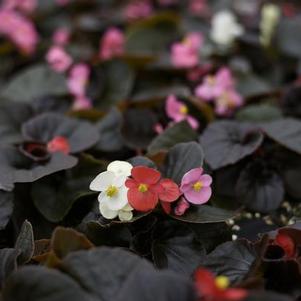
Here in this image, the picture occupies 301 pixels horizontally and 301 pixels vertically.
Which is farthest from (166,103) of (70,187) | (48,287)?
(48,287)

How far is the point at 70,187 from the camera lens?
122 cm

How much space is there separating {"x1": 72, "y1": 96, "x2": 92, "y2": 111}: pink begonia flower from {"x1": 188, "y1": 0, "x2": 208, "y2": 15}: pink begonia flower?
2.51 feet

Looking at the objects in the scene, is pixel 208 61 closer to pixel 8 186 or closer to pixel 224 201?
pixel 224 201

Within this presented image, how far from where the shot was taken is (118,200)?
1.02m

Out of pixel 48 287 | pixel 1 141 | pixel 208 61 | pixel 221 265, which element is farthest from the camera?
pixel 208 61

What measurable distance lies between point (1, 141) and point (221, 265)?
0.64 meters

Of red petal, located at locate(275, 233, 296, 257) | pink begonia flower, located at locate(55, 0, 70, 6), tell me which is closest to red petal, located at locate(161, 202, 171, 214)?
red petal, located at locate(275, 233, 296, 257)

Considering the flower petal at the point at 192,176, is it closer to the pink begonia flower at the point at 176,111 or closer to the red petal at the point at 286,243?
the red petal at the point at 286,243

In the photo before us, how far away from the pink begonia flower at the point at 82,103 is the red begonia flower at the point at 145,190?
0.68m

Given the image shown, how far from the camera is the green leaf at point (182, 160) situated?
112 centimetres

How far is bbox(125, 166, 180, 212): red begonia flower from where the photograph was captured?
1.01 metres

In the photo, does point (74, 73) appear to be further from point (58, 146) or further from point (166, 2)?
point (166, 2)

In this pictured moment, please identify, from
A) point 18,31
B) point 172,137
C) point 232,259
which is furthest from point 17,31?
point 232,259

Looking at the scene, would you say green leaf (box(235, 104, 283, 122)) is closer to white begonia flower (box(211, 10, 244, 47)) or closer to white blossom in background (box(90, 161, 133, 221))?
white begonia flower (box(211, 10, 244, 47))
